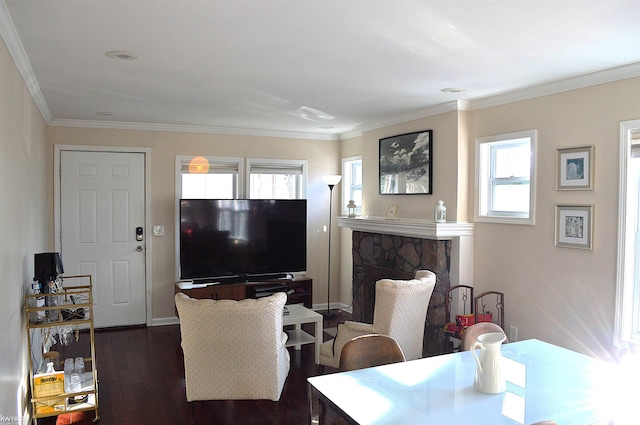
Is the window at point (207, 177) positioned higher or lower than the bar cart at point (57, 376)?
higher

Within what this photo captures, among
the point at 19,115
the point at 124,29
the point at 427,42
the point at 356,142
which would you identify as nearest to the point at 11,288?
the point at 19,115

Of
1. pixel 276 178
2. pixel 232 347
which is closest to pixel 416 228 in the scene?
pixel 232 347

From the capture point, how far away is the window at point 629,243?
353 cm

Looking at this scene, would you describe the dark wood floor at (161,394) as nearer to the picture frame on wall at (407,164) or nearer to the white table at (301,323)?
the white table at (301,323)

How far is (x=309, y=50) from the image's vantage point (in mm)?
3152

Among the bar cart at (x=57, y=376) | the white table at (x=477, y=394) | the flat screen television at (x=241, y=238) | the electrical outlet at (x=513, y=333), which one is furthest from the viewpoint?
the flat screen television at (x=241, y=238)

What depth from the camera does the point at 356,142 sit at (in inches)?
268

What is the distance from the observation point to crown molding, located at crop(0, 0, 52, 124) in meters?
2.55

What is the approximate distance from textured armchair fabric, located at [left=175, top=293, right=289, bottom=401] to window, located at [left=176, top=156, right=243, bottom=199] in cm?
322

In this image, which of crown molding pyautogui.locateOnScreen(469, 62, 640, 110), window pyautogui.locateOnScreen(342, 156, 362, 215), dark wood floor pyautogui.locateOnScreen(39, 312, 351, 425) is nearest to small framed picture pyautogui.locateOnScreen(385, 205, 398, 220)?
window pyautogui.locateOnScreen(342, 156, 362, 215)

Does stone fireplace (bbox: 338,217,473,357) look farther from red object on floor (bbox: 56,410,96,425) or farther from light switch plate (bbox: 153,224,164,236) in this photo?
red object on floor (bbox: 56,410,96,425)

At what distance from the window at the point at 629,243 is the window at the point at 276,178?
4.17 m

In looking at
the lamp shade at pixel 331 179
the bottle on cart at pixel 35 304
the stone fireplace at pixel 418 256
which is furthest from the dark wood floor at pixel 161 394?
the lamp shade at pixel 331 179

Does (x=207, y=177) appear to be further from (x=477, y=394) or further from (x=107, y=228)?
(x=477, y=394)
